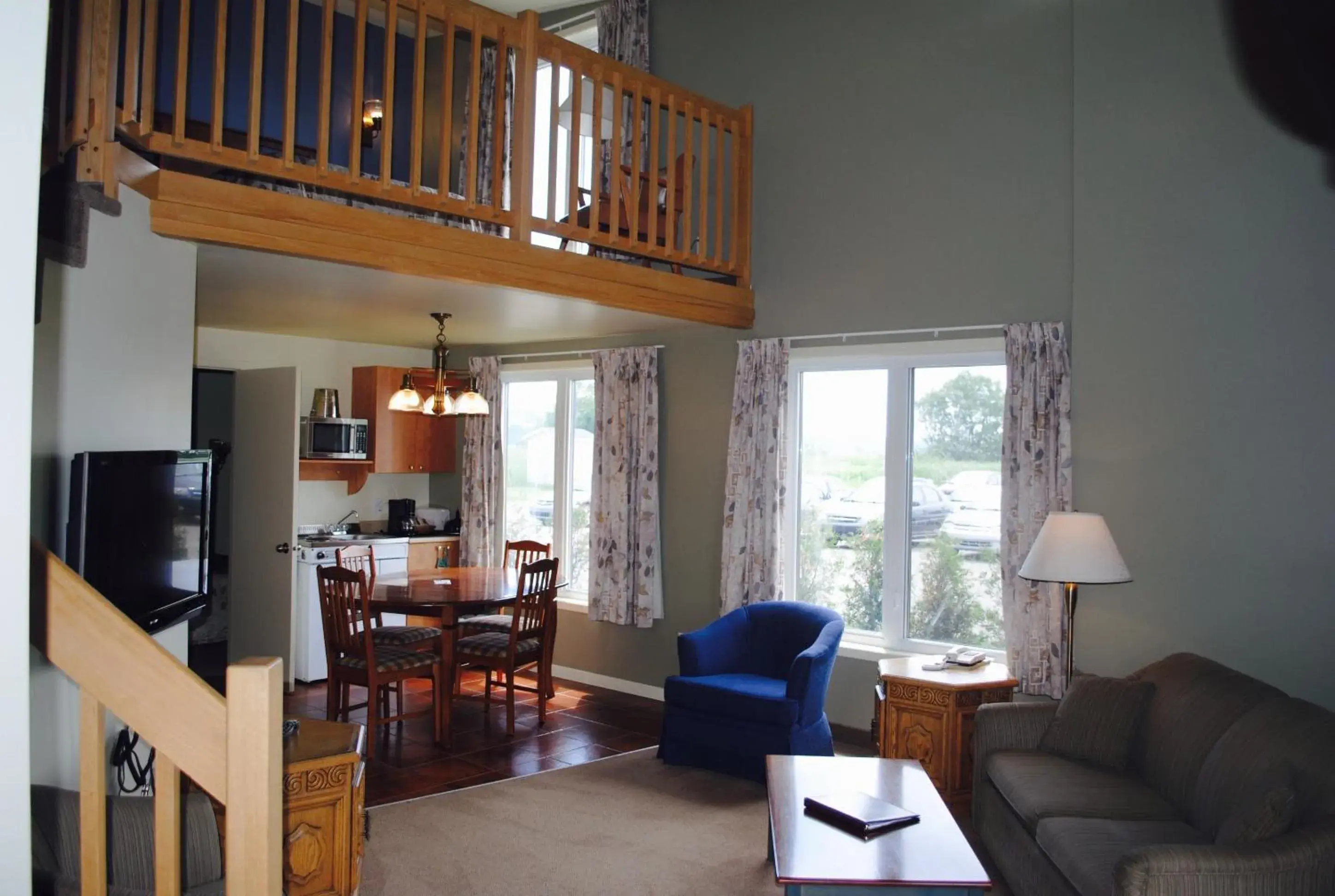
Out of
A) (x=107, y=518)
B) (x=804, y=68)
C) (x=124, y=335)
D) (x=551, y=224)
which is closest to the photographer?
(x=107, y=518)

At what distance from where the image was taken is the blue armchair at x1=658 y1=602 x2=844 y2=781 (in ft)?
14.9

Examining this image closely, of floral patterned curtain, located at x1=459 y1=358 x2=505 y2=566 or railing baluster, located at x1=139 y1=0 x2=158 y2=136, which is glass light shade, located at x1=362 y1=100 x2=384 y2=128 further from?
floral patterned curtain, located at x1=459 y1=358 x2=505 y2=566

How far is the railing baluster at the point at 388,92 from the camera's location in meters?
3.93

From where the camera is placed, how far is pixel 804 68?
5730mm

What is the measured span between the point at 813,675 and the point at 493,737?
1.94 m

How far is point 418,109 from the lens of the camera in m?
4.08

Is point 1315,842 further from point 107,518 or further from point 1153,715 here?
point 107,518

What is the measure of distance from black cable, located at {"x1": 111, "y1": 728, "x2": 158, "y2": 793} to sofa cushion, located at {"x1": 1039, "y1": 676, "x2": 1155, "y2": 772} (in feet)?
10.7

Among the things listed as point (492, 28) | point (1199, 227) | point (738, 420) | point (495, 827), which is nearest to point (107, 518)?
point (495, 827)

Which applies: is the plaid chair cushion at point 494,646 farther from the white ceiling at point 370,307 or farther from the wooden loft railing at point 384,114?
the wooden loft railing at point 384,114

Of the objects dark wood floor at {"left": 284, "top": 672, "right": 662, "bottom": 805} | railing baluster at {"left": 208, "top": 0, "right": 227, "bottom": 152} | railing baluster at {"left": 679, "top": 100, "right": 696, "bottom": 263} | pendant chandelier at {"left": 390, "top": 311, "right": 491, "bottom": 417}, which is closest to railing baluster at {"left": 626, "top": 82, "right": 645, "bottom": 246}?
railing baluster at {"left": 679, "top": 100, "right": 696, "bottom": 263}

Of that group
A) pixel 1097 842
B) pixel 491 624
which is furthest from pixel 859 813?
pixel 491 624

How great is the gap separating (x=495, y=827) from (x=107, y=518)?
2096mm

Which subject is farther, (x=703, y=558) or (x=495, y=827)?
(x=703, y=558)
